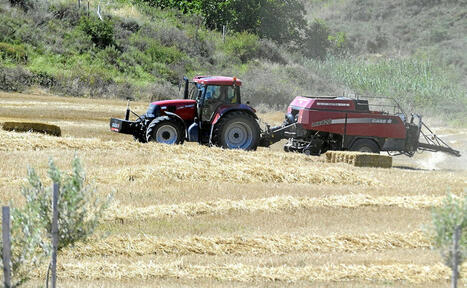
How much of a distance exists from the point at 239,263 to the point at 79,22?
121ft

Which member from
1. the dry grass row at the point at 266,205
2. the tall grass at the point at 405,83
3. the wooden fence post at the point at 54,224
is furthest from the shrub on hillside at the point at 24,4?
the wooden fence post at the point at 54,224

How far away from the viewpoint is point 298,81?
5169 centimetres

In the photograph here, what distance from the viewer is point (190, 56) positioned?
49.7 m

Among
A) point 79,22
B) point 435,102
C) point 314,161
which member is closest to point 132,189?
point 314,161

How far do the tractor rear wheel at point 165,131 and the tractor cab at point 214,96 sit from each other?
30.9 inches

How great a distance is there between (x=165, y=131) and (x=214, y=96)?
1785 mm

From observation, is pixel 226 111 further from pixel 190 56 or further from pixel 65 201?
pixel 190 56

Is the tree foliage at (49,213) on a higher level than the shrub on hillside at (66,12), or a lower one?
lower

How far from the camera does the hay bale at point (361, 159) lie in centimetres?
2284

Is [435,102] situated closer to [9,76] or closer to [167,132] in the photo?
[9,76]

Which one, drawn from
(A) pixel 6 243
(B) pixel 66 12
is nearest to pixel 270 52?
(B) pixel 66 12

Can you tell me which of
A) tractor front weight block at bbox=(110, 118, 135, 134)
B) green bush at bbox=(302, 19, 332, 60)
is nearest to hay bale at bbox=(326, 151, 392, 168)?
tractor front weight block at bbox=(110, 118, 135, 134)

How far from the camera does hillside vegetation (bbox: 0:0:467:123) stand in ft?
129

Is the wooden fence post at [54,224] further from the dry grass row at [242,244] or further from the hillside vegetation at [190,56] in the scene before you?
the hillside vegetation at [190,56]
